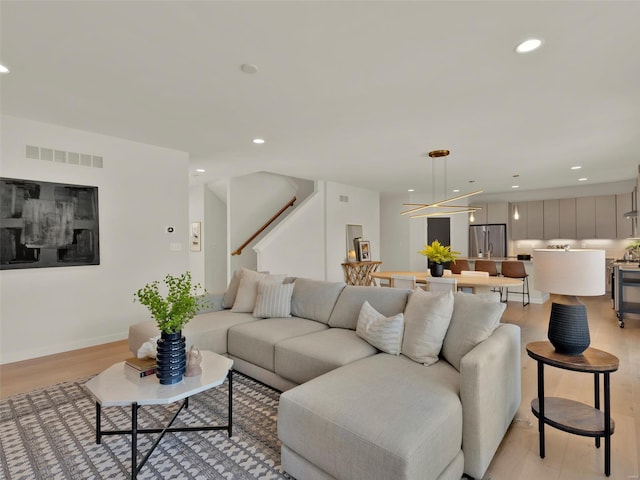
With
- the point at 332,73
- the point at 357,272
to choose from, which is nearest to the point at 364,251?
the point at 357,272

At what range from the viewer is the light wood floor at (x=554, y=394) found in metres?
1.82

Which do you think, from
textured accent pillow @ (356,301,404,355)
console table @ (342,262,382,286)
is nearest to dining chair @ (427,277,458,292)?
textured accent pillow @ (356,301,404,355)

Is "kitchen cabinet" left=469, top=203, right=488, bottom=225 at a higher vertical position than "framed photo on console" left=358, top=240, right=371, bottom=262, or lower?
higher

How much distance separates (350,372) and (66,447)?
180 cm

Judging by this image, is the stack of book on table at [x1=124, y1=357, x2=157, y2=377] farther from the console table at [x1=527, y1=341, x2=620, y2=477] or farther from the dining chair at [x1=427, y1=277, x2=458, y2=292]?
the dining chair at [x1=427, y1=277, x2=458, y2=292]

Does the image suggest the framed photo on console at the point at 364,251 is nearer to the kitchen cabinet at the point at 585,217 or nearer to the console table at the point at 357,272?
the console table at the point at 357,272

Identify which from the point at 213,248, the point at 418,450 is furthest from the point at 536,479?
the point at 213,248

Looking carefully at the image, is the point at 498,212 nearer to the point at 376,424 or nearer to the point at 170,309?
the point at 376,424

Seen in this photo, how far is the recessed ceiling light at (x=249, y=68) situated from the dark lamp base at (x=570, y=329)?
2556 mm

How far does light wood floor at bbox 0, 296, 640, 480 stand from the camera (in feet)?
5.98

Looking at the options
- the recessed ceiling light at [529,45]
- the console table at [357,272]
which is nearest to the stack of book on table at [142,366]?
the recessed ceiling light at [529,45]

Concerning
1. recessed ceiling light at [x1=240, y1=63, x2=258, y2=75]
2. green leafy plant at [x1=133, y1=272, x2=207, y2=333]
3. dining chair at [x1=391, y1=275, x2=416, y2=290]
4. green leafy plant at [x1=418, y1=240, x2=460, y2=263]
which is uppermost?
recessed ceiling light at [x1=240, y1=63, x2=258, y2=75]

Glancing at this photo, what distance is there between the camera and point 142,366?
2072 millimetres

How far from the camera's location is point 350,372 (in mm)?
2002
